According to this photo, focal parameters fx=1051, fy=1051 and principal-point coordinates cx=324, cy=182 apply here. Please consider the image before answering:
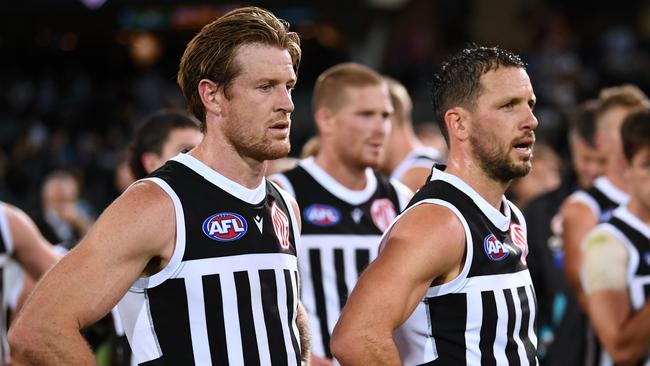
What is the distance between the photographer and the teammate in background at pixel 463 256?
339 centimetres

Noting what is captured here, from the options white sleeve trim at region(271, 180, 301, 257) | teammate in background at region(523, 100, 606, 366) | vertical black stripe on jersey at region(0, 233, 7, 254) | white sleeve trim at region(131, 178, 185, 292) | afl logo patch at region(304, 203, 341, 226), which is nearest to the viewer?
white sleeve trim at region(131, 178, 185, 292)

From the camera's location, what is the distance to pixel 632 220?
525 centimetres

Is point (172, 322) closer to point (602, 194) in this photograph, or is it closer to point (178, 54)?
point (602, 194)

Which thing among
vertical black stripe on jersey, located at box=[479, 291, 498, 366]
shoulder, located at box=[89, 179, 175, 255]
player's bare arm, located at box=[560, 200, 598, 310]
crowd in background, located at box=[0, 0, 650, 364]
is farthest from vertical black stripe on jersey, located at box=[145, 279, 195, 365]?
crowd in background, located at box=[0, 0, 650, 364]

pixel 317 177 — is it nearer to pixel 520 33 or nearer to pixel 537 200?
Result: pixel 537 200

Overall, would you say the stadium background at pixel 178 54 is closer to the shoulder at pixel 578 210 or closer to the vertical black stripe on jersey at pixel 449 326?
the shoulder at pixel 578 210

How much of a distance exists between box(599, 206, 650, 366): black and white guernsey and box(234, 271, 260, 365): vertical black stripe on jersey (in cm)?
242

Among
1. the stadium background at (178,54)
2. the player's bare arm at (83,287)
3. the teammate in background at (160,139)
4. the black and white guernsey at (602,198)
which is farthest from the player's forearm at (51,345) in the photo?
the stadium background at (178,54)

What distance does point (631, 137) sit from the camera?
210 inches

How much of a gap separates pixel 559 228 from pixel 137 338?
458 centimetres

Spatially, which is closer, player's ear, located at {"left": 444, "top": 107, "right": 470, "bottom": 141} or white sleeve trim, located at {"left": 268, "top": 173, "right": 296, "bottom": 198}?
player's ear, located at {"left": 444, "top": 107, "right": 470, "bottom": 141}

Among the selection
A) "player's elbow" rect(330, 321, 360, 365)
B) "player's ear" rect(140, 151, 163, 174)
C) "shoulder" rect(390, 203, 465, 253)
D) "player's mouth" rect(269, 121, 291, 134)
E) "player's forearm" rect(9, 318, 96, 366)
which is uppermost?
"player's ear" rect(140, 151, 163, 174)

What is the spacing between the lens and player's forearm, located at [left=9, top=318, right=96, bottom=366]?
10.1ft

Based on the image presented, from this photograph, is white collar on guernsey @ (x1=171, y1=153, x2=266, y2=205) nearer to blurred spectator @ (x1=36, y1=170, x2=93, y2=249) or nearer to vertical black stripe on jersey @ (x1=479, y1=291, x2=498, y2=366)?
vertical black stripe on jersey @ (x1=479, y1=291, x2=498, y2=366)
